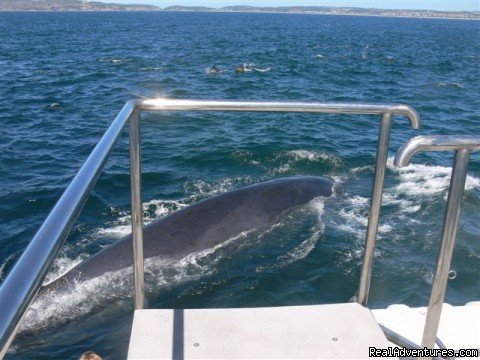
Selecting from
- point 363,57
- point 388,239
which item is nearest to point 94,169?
point 388,239

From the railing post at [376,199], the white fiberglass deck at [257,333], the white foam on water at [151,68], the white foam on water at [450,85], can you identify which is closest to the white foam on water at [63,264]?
the white fiberglass deck at [257,333]

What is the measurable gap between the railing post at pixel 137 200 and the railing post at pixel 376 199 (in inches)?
49.9

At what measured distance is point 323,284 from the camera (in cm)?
758

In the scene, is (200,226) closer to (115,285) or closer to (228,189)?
(115,285)

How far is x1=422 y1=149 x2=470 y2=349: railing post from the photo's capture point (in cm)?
216

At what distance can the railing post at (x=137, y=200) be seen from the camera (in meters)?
2.80

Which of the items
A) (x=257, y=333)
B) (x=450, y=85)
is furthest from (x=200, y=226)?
(x=450, y=85)

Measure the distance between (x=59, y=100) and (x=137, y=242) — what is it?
21.2m

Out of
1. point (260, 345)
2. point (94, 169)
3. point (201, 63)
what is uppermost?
point (94, 169)

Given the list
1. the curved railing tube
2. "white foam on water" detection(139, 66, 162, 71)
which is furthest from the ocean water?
the curved railing tube

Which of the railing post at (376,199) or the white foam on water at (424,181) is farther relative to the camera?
the white foam on water at (424,181)

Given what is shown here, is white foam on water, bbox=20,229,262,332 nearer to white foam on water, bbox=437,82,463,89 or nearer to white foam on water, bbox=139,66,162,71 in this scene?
white foam on water, bbox=437,82,463,89

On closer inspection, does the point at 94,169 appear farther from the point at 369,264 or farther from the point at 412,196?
the point at 412,196

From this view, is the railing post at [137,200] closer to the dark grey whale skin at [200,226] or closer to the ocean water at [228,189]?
the ocean water at [228,189]
